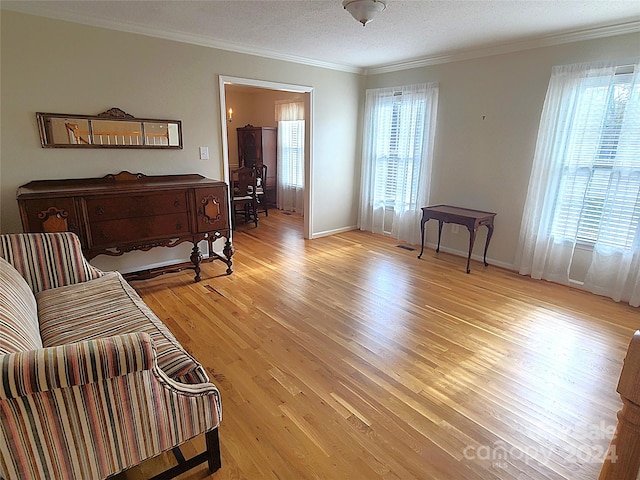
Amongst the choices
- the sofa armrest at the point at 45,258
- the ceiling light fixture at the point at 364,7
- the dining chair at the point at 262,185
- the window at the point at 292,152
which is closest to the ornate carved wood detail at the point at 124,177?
the sofa armrest at the point at 45,258

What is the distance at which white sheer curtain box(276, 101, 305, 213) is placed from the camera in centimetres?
661

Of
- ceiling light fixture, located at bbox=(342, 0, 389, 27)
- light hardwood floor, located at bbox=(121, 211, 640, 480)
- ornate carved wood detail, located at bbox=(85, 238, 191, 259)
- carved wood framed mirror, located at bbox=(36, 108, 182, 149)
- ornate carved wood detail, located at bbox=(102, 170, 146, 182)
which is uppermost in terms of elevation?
ceiling light fixture, located at bbox=(342, 0, 389, 27)

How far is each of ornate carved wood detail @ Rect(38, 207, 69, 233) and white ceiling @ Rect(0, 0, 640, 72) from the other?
157cm

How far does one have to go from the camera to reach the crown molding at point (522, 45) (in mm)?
3070

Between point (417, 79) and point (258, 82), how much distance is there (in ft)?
6.69

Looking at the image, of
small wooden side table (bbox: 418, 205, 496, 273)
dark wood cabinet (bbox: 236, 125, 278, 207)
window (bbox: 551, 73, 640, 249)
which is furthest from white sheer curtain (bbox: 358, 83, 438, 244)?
dark wood cabinet (bbox: 236, 125, 278, 207)

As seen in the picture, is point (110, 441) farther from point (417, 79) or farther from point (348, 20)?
point (417, 79)

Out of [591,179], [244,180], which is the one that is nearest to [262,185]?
[244,180]

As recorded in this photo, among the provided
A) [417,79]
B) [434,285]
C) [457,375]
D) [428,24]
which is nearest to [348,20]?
[428,24]

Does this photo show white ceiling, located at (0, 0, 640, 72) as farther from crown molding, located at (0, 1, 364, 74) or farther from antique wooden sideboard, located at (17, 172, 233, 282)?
antique wooden sideboard, located at (17, 172, 233, 282)

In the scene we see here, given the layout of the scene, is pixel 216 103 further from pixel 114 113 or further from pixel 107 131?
pixel 107 131

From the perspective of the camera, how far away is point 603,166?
3.24m

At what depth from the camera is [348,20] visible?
304 centimetres

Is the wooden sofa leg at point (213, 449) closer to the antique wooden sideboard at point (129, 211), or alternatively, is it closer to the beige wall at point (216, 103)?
the antique wooden sideboard at point (129, 211)
